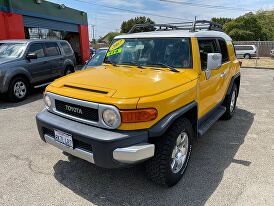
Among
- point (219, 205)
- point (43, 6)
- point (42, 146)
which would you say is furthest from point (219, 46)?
point (43, 6)

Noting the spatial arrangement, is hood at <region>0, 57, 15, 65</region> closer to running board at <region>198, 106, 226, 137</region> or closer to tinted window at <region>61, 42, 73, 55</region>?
tinted window at <region>61, 42, 73, 55</region>

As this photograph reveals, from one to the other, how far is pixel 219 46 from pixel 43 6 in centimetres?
1404

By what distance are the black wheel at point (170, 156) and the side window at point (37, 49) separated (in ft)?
22.0

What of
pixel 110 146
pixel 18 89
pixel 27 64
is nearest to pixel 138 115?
pixel 110 146

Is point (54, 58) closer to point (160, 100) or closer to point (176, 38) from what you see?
point (176, 38)

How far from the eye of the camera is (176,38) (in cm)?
399

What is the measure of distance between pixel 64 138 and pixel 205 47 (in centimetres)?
257

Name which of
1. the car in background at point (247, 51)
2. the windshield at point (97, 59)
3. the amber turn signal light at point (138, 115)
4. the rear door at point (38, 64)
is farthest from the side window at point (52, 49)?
the car in background at point (247, 51)

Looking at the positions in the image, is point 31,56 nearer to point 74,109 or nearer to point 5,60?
point 5,60

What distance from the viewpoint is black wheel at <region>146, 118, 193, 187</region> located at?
3.02 meters

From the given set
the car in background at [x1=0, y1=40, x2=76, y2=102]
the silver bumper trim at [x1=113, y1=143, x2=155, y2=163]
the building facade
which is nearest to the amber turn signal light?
the silver bumper trim at [x1=113, y1=143, x2=155, y2=163]

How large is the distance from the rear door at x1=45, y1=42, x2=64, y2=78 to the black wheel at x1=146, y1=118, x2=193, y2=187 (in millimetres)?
6984

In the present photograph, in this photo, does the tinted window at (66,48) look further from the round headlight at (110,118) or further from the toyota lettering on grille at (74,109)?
the round headlight at (110,118)

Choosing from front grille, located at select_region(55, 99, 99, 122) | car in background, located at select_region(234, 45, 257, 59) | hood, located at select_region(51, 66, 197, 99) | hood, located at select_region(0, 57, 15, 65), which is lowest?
car in background, located at select_region(234, 45, 257, 59)
